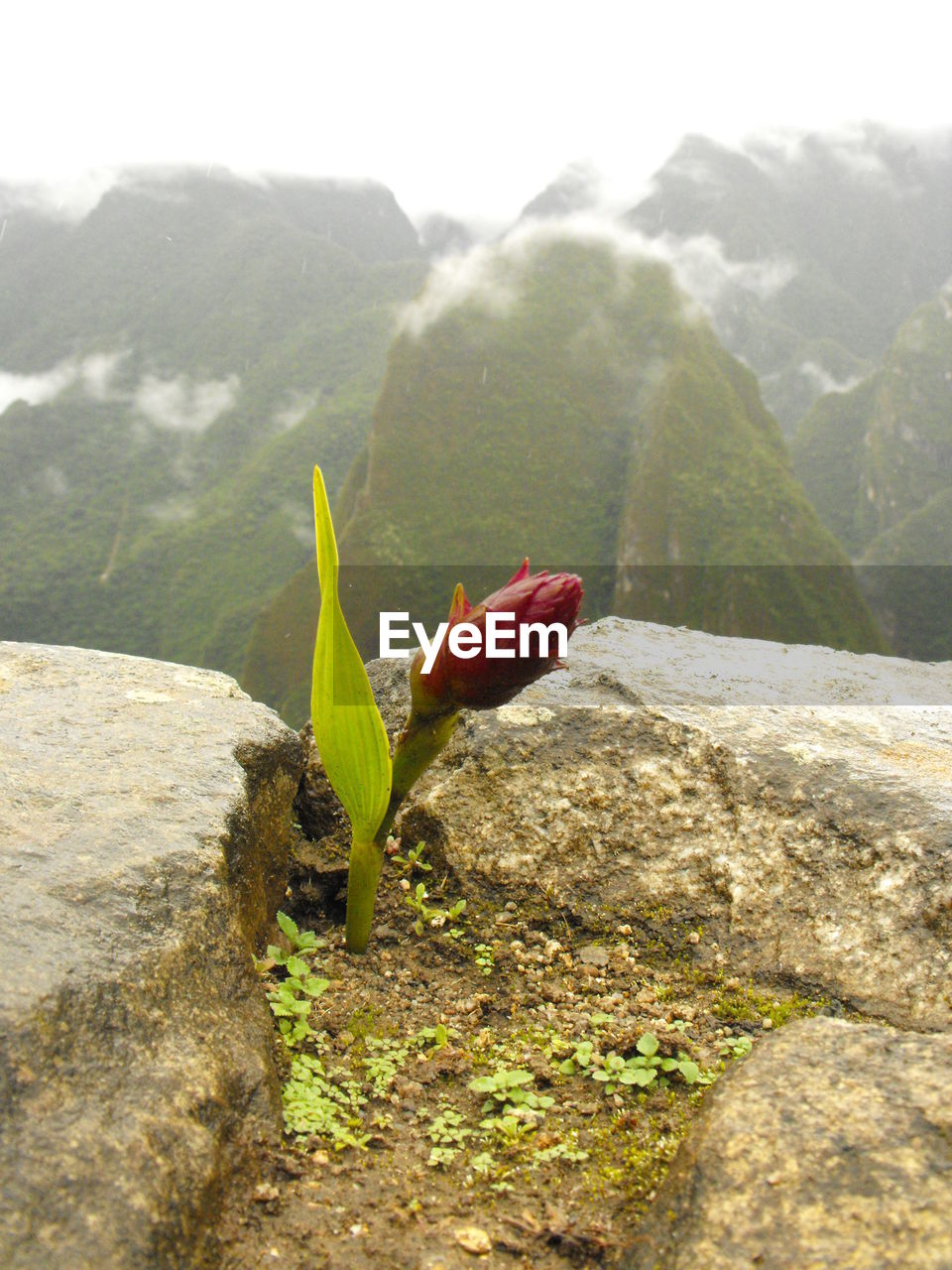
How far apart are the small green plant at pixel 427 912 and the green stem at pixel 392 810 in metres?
0.22

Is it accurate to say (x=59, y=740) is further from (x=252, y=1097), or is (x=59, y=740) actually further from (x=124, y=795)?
(x=252, y=1097)

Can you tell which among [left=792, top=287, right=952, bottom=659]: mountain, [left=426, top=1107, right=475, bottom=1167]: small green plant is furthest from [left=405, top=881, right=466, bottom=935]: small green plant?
[left=792, top=287, right=952, bottom=659]: mountain

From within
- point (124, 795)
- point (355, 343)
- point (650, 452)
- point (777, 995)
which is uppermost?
point (355, 343)

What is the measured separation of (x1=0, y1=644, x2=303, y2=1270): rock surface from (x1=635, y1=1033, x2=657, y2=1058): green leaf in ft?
3.04

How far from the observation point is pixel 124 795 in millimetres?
2621

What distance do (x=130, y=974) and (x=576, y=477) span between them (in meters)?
119

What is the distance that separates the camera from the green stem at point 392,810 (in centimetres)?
251

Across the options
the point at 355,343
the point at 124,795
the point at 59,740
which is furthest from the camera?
the point at 355,343

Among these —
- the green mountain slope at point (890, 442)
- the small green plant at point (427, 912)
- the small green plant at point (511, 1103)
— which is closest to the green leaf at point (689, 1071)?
the small green plant at point (511, 1103)

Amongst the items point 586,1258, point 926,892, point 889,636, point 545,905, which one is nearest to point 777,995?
point 926,892

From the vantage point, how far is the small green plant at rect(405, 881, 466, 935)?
119 inches

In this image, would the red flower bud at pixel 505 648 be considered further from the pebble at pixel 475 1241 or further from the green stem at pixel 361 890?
the pebble at pixel 475 1241

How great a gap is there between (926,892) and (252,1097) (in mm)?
2004

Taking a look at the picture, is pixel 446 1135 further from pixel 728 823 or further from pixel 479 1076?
pixel 728 823
